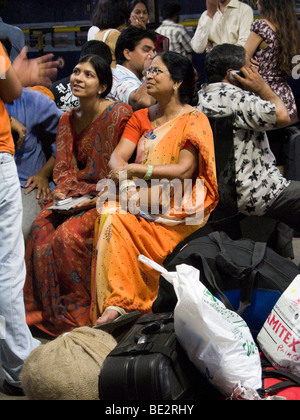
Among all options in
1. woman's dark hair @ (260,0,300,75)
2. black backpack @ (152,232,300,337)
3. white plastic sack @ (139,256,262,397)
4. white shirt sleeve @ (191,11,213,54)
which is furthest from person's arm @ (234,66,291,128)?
white plastic sack @ (139,256,262,397)

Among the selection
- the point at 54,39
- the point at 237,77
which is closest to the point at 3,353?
the point at 237,77

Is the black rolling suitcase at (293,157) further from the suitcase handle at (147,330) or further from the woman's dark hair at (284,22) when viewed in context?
the suitcase handle at (147,330)

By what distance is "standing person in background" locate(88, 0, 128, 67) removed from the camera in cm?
435

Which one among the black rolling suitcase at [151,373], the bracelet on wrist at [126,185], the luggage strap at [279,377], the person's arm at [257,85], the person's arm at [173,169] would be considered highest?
the person's arm at [257,85]

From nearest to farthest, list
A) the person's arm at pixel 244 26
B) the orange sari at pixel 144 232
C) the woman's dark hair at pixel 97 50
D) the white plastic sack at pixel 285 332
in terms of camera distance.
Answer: the white plastic sack at pixel 285 332 < the orange sari at pixel 144 232 < the woman's dark hair at pixel 97 50 < the person's arm at pixel 244 26

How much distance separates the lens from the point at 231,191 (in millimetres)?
3369

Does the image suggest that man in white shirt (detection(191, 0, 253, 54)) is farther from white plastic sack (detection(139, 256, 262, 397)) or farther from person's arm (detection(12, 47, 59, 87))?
white plastic sack (detection(139, 256, 262, 397))

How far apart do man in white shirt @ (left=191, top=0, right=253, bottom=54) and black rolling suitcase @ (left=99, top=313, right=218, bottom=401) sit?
10.3ft

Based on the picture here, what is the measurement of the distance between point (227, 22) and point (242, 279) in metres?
3.03

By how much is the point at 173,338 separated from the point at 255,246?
1.71 feet

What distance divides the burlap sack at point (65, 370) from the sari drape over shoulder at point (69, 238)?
998mm

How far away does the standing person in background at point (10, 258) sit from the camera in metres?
2.45

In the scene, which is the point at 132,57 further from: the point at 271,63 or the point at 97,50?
the point at 271,63

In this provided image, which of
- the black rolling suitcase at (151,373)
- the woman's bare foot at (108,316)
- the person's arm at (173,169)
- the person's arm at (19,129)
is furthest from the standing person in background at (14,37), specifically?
the black rolling suitcase at (151,373)
